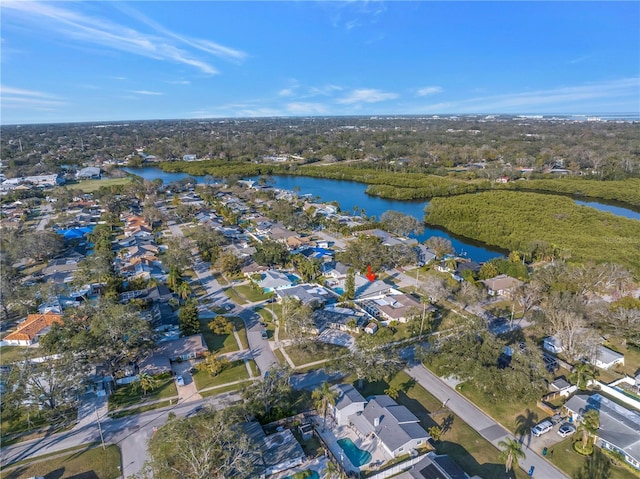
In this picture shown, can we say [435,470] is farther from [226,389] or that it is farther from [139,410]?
[139,410]

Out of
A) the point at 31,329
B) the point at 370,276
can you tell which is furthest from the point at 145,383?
the point at 370,276

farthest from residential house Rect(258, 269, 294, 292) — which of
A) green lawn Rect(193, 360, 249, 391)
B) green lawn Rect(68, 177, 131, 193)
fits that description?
green lawn Rect(68, 177, 131, 193)

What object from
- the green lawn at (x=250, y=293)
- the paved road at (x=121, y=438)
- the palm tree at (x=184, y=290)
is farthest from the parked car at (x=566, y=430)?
the palm tree at (x=184, y=290)

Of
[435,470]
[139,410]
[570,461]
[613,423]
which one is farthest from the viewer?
[139,410]

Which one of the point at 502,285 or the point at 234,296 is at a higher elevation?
the point at 234,296

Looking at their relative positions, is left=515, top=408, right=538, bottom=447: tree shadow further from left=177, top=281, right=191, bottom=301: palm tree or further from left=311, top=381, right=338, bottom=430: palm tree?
left=177, top=281, right=191, bottom=301: palm tree

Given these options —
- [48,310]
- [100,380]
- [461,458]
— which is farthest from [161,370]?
[461,458]
